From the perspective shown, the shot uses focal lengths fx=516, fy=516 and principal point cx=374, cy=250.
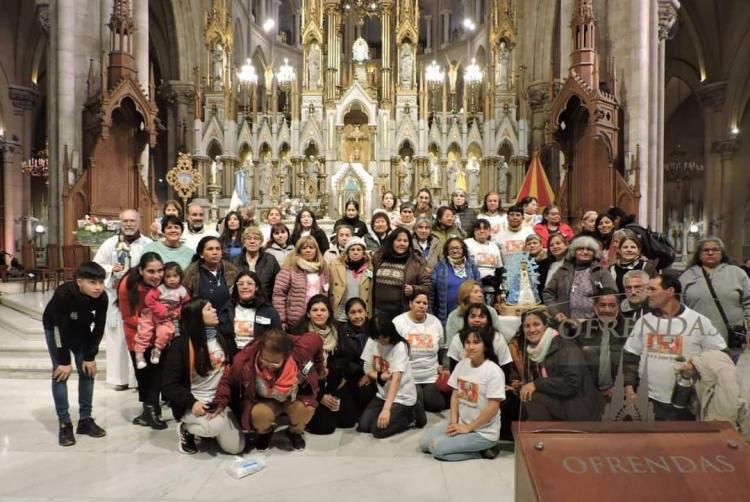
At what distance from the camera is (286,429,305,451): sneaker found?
3.74 metres

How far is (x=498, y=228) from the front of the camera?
5.82m

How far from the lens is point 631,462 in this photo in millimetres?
1632

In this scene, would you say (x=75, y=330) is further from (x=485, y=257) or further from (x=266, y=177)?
(x=266, y=177)

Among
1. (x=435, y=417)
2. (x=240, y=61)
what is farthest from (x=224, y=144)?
(x=435, y=417)

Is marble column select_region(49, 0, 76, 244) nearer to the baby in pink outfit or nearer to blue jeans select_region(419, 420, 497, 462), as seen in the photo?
the baby in pink outfit

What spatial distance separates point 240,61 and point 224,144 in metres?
5.84

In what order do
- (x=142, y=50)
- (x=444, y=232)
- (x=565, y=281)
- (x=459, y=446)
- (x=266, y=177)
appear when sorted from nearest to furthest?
1. (x=459, y=446)
2. (x=565, y=281)
3. (x=444, y=232)
4. (x=142, y=50)
5. (x=266, y=177)

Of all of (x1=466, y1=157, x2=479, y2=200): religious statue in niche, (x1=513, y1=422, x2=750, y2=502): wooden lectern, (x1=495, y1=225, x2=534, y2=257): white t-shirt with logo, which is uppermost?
(x1=466, y1=157, x2=479, y2=200): religious statue in niche

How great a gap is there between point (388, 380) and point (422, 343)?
0.46 meters

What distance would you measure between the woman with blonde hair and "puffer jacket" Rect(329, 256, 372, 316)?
0.39 feet

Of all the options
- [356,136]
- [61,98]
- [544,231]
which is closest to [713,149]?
[356,136]

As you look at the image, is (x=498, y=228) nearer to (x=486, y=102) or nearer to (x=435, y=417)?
(x=435, y=417)

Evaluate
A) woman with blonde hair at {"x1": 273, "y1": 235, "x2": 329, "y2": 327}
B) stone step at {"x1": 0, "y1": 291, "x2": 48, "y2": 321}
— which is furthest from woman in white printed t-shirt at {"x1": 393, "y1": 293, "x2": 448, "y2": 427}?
stone step at {"x1": 0, "y1": 291, "x2": 48, "y2": 321}

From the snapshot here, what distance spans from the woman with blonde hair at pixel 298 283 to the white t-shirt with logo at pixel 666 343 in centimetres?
295
